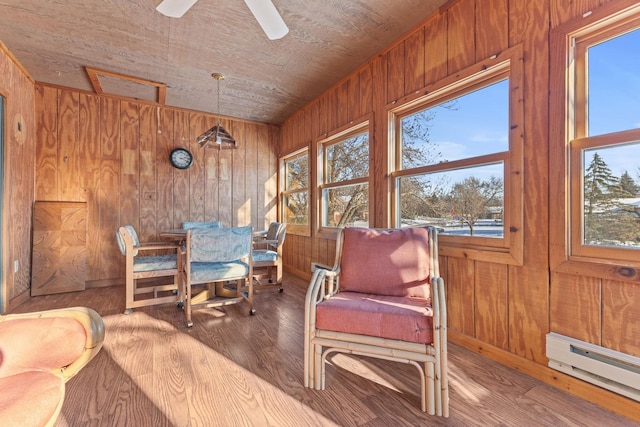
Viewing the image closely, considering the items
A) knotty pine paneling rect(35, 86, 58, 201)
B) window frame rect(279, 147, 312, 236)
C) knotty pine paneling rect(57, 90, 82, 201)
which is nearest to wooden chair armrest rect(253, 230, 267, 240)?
window frame rect(279, 147, 312, 236)

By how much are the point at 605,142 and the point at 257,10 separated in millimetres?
2154

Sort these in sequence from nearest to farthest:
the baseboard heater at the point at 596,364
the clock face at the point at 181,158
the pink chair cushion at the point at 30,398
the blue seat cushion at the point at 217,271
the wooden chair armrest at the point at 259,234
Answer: the pink chair cushion at the point at 30,398 → the baseboard heater at the point at 596,364 → the blue seat cushion at the point at 217,271 → the wooden chair armrest at the point at 259,234 → the clock face at the point at 181,158

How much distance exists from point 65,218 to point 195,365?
10.1ft

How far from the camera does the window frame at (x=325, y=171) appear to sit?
9.80ft

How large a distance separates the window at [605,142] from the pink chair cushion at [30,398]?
2.27m

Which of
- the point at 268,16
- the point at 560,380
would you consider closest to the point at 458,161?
the point at 560,380

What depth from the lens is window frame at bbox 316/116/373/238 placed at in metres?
2.99

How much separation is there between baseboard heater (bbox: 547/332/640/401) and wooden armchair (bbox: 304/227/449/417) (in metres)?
0.72

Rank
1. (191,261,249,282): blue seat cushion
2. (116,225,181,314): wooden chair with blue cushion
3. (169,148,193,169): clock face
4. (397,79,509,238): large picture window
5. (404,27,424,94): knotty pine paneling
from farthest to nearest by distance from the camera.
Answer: (169,148,193,169): clock face
(116,225,181,314): wooden chair with blue cushion
(191,261,249,282): blue seat cushion
(404,27,424,94): knotty pine paneling
(397,79,509,238): large picture window

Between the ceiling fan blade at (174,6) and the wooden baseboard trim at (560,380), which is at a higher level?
the ceiling fan blade at (174,6)

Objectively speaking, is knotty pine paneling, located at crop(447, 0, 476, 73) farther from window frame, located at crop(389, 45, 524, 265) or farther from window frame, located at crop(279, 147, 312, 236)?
window frame, located at crop(279, 147, 312, 236)

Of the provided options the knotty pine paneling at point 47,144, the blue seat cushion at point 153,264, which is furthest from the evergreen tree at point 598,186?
the knotty pine paneling at point 47,144

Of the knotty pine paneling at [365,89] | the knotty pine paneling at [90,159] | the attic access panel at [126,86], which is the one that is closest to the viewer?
the knotty pine paneling at [365,89]

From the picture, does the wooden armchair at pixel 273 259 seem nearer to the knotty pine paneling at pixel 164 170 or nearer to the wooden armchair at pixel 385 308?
the wooden armchair at pixel 385 308
